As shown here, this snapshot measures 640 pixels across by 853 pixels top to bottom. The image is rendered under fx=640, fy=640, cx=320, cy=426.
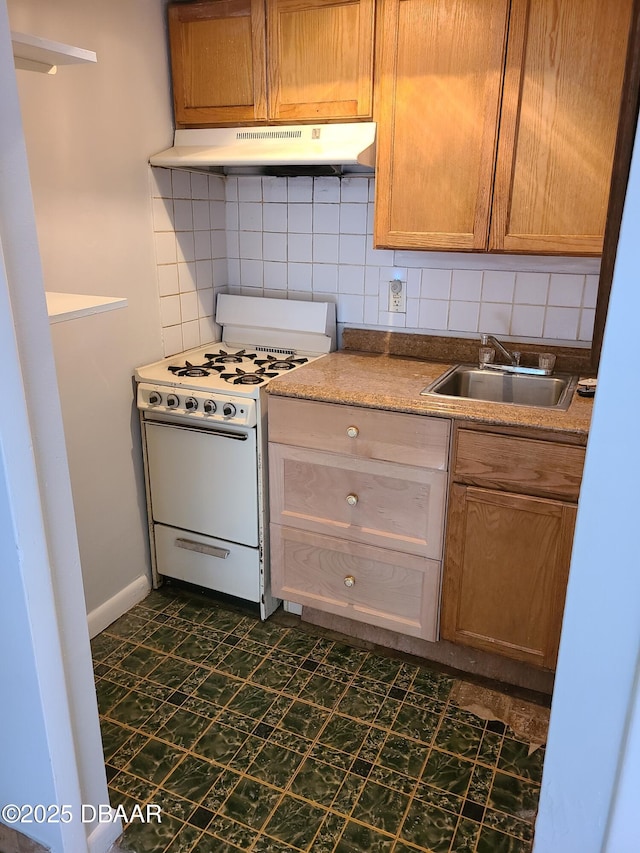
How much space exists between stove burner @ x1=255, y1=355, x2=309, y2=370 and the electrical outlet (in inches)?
16.0

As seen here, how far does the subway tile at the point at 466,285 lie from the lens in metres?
2.38

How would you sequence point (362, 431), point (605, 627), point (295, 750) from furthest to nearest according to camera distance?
point (362, 431) → point (295, 750) → point (605, 627)

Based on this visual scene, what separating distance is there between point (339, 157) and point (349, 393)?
752 millimetres

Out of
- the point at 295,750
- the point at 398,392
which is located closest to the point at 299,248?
the point at 398,392

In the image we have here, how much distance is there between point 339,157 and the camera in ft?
6.68

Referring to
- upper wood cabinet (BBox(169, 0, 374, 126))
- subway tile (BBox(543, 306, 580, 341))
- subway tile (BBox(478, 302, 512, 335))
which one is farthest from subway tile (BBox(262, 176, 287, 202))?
subway tile (BBox(543, 306, 580, 341))

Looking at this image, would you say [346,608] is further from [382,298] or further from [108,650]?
[382,298]

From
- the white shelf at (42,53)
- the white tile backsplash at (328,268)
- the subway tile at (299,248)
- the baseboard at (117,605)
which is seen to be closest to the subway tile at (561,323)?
the white tile backsplash at (328,268)

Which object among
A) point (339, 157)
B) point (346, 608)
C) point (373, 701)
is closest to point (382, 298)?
point (339, 157)

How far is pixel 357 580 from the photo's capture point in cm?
222

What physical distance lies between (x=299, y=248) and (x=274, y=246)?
0.12 metres

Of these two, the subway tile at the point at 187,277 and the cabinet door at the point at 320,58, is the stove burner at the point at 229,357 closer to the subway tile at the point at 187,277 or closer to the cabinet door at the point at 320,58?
the subway tile at the point at 187,277

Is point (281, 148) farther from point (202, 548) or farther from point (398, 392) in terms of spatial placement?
point (202, 548)

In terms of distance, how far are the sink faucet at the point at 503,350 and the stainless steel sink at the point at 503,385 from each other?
7cm
